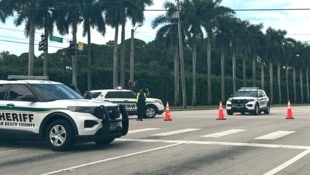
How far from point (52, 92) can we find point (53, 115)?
902mm

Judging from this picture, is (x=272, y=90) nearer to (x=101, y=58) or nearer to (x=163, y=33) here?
(x=101, y=58)

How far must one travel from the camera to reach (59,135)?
40.5 ft

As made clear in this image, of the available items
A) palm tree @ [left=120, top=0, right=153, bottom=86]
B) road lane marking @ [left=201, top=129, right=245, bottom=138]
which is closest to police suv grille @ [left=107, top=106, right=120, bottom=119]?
road lane marking @ [left=201, top=129, right=245, bottom=138]

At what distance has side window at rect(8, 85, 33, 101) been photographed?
509 inches

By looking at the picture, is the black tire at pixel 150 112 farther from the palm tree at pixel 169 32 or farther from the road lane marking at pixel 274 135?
the palm tree at pixel 169 32

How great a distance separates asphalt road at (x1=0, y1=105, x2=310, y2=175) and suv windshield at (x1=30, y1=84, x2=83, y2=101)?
1.30 m

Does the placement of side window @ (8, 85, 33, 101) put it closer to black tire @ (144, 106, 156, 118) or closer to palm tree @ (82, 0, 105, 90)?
black tire @ (144, 106, 156, 118)

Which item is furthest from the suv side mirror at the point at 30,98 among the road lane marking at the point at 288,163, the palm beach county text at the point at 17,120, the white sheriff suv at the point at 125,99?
the white sheriff suv at the point at 125,99

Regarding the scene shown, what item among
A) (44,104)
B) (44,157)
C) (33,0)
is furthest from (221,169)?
(33,0)

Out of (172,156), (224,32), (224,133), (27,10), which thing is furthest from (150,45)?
(172,156)

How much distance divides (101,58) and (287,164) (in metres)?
79.2

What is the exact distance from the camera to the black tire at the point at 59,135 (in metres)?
12.2

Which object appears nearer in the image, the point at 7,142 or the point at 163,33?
the point at 7,142

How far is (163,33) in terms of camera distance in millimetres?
67688
